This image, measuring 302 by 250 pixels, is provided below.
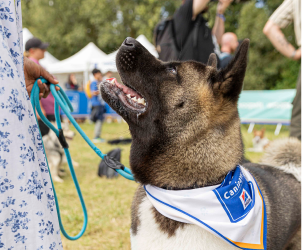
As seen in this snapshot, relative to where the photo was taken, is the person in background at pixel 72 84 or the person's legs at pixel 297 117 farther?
the person in background at pixel 72 84

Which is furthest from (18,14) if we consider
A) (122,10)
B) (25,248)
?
(122,10)

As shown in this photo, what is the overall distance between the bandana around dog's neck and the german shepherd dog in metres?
0.07

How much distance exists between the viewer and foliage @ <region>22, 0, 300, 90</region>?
54.2ft

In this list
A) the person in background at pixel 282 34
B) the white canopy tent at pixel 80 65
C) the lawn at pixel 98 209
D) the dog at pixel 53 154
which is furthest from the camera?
the white canopy tent at pixel 80 65

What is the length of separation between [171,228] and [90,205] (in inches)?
95.5

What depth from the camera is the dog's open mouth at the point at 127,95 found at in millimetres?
1882

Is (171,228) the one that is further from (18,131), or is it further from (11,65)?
(11,65)

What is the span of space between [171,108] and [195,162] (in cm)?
39

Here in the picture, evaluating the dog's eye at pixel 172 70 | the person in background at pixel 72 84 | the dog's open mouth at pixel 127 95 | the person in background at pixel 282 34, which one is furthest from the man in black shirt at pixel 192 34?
the person in background at pixel 72 84

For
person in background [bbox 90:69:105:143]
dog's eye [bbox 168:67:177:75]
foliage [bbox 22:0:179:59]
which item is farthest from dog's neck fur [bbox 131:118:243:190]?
foliage [bbox 22:0:179:59]

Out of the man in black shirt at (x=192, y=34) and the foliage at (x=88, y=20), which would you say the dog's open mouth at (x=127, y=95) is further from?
the foliage at (x=88, y=20)

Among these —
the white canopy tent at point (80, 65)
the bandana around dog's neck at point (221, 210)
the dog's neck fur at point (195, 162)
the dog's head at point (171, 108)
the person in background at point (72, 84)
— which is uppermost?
the dog's head at point (171, 108)

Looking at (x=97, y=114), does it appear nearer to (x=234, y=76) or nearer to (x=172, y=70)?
(x=172, y=70)

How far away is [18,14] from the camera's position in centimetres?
151
